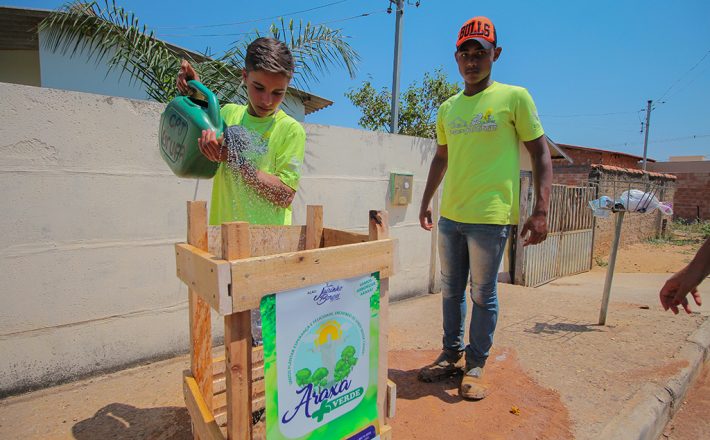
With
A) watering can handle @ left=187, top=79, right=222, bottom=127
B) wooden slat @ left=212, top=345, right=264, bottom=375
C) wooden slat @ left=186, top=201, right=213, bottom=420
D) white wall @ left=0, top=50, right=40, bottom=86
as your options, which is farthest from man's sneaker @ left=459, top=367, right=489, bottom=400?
white wall @ left=0, top=50, right=40, bottom=86

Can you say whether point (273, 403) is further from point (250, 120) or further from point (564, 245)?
point (564, 245)

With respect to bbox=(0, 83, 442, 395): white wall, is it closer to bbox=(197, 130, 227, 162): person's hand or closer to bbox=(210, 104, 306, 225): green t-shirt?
bbox=(210, 104, 306, 225): green t-shirt

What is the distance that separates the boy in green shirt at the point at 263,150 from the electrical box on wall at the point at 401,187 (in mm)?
2524

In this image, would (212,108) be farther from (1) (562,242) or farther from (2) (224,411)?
(1) (562,242)

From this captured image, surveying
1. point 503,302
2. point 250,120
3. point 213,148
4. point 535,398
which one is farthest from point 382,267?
point 503,302

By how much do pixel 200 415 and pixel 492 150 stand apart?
74.7 inches

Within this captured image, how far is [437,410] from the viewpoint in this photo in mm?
2154

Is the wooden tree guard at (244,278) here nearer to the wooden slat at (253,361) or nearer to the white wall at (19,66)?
the wooden slat at (253,361)

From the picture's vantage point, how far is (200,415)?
1.41 meters

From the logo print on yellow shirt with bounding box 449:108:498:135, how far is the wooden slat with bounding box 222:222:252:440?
160 cm

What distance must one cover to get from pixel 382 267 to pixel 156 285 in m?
1.99

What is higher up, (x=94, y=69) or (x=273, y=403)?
(x=94, y=69)

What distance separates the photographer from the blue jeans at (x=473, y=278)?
88.4 inches

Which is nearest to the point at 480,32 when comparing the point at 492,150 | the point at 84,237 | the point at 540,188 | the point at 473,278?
the point at 492,150
